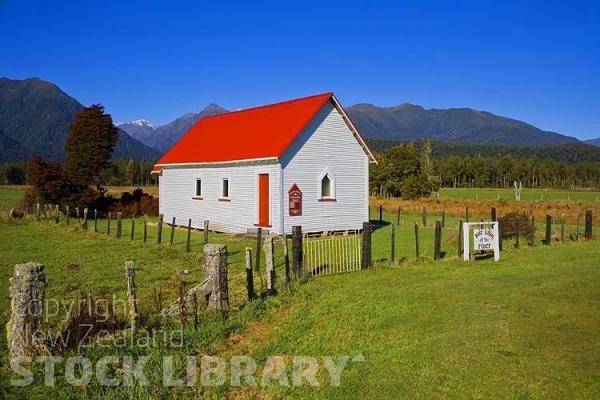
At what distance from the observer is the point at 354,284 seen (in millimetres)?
12969

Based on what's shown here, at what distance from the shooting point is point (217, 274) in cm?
972

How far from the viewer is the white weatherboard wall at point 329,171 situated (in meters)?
24.2

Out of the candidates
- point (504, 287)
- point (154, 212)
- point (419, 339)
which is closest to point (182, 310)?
point (419, 339)

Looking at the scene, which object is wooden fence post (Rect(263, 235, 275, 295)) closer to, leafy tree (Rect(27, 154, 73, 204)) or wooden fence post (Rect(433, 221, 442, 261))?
wooden fence post (Rect(433, 221, 442, 261))

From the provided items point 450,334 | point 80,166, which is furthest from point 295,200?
point 80,166

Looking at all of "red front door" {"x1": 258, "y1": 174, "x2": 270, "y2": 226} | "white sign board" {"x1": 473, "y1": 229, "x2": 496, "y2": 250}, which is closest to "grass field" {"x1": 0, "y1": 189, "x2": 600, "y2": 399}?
"white sign board" {"x1": 473, "y1": 229, "x2": 496, "y2": 250}

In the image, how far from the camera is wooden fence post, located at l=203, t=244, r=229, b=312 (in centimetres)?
970

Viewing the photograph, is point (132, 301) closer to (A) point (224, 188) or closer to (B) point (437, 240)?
(B) point (437, 240)

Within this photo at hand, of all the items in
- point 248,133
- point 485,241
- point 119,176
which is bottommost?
point 485,241

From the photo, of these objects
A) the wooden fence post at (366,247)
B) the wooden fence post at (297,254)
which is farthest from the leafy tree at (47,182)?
the wooden fence post at (297,254)

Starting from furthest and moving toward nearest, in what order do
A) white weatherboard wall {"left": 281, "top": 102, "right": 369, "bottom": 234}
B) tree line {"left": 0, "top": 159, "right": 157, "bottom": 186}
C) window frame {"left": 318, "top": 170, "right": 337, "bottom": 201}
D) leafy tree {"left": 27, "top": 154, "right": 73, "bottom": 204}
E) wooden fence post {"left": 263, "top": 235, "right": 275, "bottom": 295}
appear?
tree line {"left": 0, "top": 159, "right": 157, "bottom": 186} → leafy tree {"left": 27, "top": 154, "right": 73, "bottom": 204} → window frame {"left": 318, "top": 170, "right": 337, "bottom": 201} → white weatherboard wall {"left": 281, "top": 102, "right": 369, "bottom": 234} → wooden fence post {"left": 263, "top": 235, "right": 275, "bottom": 295}

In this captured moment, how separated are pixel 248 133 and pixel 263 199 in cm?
533

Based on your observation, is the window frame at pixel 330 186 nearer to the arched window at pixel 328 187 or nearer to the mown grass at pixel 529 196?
the arched window at pixel 328 187

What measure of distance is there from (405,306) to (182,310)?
4.43 metres
